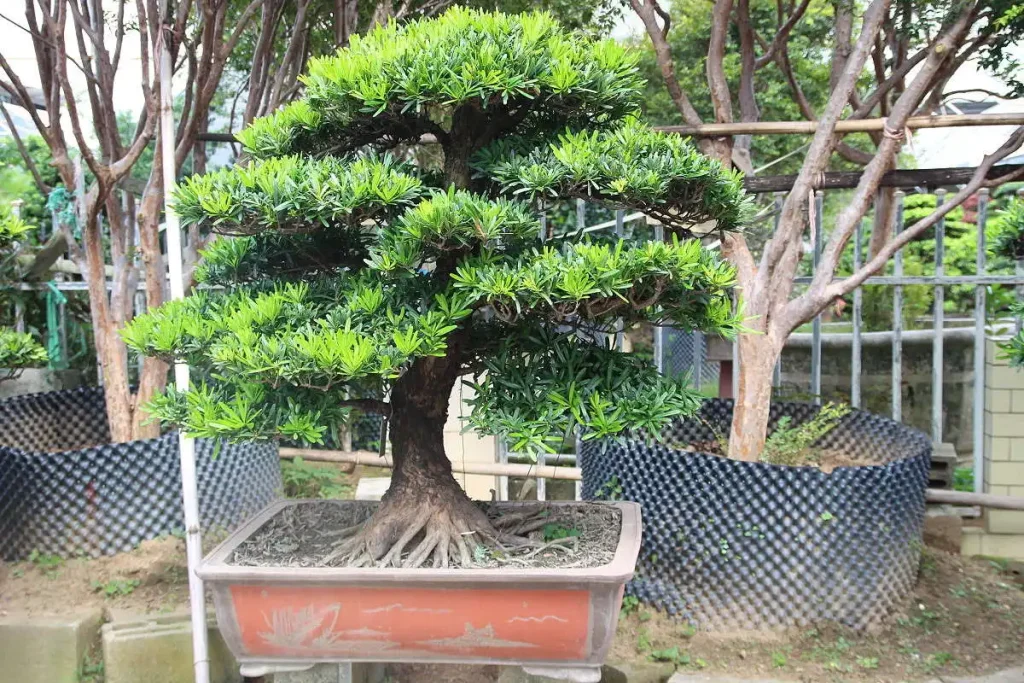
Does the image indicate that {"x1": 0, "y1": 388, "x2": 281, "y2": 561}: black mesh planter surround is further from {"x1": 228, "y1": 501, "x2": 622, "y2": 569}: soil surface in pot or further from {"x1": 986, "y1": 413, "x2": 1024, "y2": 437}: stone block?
{"x1": 986, "y1": 413, "x2": 1024, "y2": 437}: stone block

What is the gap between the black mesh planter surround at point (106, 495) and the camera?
127 inches

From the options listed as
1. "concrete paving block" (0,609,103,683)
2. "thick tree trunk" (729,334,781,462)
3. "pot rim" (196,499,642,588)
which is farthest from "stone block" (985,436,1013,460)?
"concrete paving block" (0,609,103,683)

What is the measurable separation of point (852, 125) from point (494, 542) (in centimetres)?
242

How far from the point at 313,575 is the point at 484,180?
105cm

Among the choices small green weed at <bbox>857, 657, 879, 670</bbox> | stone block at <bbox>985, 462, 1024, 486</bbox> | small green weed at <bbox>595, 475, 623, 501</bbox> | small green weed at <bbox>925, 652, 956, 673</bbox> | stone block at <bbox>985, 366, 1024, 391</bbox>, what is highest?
stone block at <bbox>985, 366, 1024, 391</bbox>

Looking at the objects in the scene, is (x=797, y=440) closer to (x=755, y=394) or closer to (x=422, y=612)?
(x=755, y=394)

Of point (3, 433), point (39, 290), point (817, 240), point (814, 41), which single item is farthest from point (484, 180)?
point (814, 41)

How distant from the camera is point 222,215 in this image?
76.3 inches

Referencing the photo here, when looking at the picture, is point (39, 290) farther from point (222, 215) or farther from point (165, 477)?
point (222, 215)

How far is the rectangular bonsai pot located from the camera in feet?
Result: 6.37

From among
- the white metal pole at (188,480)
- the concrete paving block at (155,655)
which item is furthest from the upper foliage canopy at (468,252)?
the concrete paving block at (155,655)

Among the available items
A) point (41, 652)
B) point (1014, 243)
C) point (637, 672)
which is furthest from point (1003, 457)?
point (41, 652)

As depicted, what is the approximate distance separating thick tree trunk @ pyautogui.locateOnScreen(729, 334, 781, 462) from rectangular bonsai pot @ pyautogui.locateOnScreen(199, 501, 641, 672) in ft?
5.08

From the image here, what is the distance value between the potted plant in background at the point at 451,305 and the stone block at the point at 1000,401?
2.55 m
